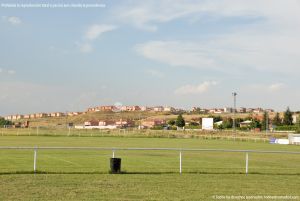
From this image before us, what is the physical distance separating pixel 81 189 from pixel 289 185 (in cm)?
747

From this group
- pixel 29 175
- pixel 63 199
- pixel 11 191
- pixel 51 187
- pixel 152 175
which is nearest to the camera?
pixel 63 199

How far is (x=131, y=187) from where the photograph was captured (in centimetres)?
1570

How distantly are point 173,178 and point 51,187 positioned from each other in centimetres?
534

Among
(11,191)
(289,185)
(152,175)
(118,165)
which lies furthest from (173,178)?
(11,191)

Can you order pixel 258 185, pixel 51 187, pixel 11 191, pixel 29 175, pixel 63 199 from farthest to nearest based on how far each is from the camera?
pixel 29 175 < pixel 258 185 < pixel 51 187 < pixel 11 191 < pixel 63 199

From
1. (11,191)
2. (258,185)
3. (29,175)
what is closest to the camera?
(11,191)

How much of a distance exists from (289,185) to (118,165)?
6.70 m

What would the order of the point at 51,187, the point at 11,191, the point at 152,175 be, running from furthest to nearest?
the point at 152,175
the point at 51,187
the point at 11,191

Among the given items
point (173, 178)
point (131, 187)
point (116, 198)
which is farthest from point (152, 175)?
point (116, 198)

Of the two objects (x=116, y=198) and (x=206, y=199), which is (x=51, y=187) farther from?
(x=206, y=199)

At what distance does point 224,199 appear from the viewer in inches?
534

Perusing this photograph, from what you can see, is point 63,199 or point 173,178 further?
point 173,178

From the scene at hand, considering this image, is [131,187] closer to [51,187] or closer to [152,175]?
[51,187]

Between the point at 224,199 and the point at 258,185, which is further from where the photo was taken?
the point at 258,185
